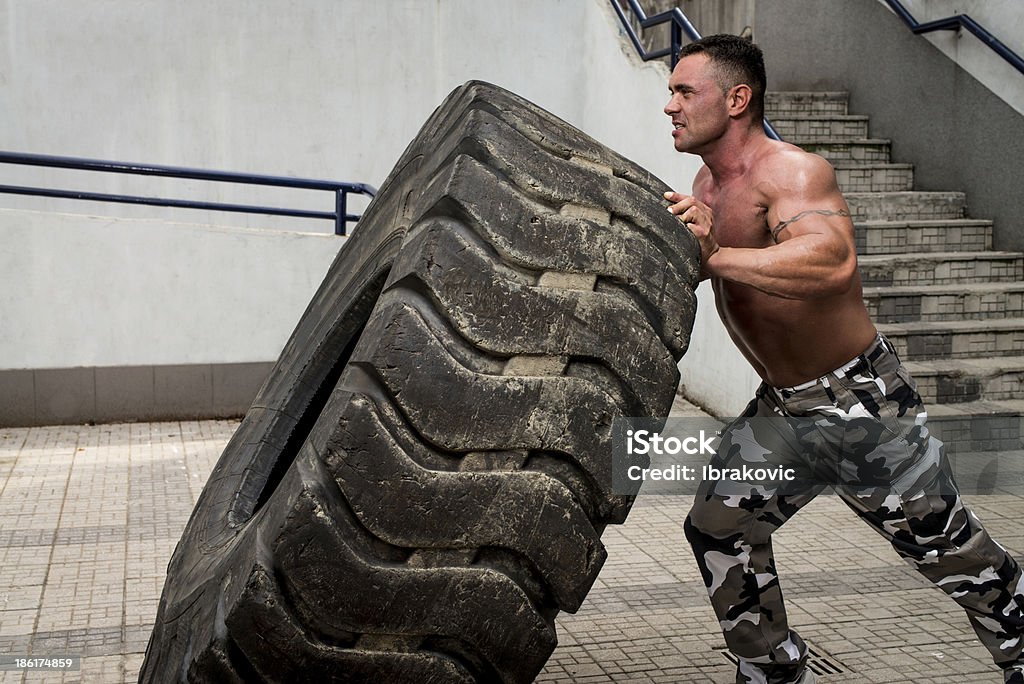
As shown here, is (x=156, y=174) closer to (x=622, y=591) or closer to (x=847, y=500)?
(x=622, y=591)

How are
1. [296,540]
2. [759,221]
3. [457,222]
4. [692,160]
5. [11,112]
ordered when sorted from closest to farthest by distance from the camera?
[296,540]
[457,222]
[759,221]
[692,160]
[11,112]

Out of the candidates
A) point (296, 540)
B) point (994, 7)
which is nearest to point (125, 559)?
point (296, 540)

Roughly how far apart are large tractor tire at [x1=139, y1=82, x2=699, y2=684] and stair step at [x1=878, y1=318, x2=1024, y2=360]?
17.0 feet

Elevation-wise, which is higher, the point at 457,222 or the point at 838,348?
the point at 457,222

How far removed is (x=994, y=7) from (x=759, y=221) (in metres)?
5.89

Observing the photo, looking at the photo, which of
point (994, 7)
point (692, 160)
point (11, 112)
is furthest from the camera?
point (11, 112)

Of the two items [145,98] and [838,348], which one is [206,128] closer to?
[145,98]

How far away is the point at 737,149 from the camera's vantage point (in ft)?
9.82

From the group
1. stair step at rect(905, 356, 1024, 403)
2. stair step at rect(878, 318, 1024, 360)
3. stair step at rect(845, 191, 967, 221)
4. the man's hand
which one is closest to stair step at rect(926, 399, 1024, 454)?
stair step at rect(905, 356, 1024, 403)

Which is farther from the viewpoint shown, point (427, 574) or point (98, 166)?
point (98, 166)

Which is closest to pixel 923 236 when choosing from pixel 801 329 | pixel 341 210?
pixel 341 210

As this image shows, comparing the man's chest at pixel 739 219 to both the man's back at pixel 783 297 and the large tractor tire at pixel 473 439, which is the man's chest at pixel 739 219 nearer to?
the man's back at pixel 783 297

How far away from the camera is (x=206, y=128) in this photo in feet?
29.8

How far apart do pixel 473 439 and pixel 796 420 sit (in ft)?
4.84
